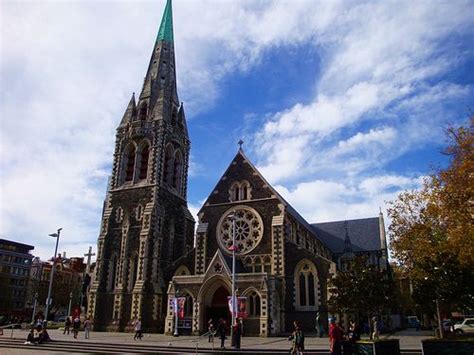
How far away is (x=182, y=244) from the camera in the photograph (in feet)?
136

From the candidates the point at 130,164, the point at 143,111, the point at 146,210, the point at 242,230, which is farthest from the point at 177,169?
the point at 242,230

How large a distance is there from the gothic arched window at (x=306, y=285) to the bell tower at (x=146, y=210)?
1178 cm

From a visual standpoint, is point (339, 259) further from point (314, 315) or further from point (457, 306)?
point (457, 306)

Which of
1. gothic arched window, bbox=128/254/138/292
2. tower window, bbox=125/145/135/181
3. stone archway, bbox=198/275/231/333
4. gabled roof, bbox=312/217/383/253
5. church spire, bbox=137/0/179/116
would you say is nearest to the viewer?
stone archway, bbox=198/275/231/333

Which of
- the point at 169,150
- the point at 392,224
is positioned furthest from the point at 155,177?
the point at 392,224

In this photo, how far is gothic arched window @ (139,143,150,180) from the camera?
4122 cm

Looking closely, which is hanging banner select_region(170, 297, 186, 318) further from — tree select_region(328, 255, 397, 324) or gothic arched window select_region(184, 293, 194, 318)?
tree select_region(328, 255, 397, 324)

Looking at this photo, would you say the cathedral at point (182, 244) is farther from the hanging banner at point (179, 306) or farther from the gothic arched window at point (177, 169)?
the hanging banner at point (179, 306)

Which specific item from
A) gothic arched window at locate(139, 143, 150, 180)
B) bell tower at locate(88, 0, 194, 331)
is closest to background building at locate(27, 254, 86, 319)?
bell tower at locate(88, 0, 194, 331)

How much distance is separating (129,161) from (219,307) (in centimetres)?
1924

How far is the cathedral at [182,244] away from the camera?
30547 millimetres

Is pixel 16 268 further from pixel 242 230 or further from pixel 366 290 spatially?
pixel 366 290

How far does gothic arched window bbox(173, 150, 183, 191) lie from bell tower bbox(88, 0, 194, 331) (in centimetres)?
11

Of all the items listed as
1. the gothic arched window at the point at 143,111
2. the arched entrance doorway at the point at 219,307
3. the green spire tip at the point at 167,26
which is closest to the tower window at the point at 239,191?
the arched entrance doorway at the point at 219,307
